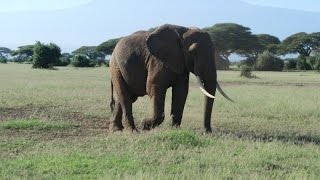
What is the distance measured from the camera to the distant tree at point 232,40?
80625 mm

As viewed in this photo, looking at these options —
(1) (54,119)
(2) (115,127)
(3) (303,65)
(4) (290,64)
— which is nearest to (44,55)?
(3) (303,65)

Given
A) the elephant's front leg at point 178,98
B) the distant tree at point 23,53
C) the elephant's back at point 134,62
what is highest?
the elephant's back at point 134,62

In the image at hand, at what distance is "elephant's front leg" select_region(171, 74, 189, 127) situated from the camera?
12.7m

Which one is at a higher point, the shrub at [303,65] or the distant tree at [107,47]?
the distant tree at [107,47]

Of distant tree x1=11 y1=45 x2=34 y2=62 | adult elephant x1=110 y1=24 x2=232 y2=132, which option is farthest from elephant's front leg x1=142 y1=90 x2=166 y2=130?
distant tree x1=11 y1=45 x2=34 y2=62

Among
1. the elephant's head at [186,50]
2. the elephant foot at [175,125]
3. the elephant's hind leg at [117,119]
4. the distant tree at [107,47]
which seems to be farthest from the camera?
the distant tree at [107,47]

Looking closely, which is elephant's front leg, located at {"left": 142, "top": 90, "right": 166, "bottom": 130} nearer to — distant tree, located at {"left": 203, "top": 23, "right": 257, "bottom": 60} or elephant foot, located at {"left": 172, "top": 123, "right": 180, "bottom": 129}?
elephant foot, located at {"left": 172, "top": 123, "right": 180, "bottom": 129}

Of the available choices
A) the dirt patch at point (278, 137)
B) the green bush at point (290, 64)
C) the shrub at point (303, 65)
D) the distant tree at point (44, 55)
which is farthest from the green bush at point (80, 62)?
the dirt patch at point (278, 137)

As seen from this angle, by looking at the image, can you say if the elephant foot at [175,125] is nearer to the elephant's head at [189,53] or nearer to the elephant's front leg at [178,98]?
the elephant's front leg at [178,98]

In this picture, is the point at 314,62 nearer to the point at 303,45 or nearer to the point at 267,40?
the point at 303,45

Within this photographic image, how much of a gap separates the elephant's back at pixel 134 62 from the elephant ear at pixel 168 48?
403 mm

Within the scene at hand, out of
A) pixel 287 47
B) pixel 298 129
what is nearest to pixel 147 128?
pixel 298 129

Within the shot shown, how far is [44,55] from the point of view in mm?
57062

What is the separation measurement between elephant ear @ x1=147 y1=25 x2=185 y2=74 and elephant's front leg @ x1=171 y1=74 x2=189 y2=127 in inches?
14.0
